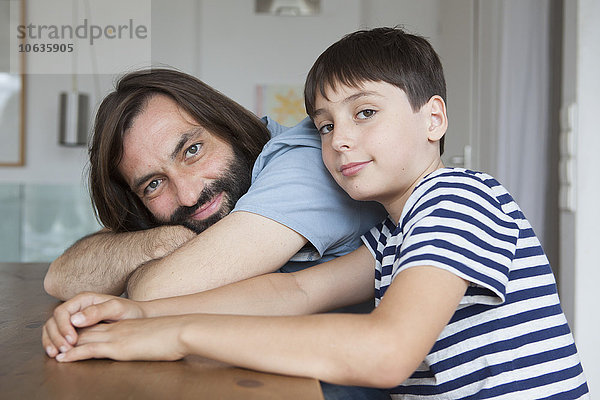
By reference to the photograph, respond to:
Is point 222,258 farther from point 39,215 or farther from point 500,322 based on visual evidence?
point 39,215

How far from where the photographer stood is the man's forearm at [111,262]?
1.42 meters

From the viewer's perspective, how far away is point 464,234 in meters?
0.82

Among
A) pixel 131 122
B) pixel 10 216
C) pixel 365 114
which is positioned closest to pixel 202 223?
pixel 131 122

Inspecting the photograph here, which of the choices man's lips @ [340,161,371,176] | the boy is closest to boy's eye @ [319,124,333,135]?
the boy

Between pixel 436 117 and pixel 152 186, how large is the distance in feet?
2.66

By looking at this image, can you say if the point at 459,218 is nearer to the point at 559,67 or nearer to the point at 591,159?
the point at 591,159

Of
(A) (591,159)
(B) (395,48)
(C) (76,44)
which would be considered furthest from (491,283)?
(C) (76,44)

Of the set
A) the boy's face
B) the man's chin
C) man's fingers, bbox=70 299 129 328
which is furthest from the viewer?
the man's chin

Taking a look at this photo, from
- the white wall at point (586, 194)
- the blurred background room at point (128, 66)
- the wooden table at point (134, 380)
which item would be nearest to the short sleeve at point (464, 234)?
the wooden table at point (134, 380)

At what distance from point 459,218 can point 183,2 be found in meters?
3.85

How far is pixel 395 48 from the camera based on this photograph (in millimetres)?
1171

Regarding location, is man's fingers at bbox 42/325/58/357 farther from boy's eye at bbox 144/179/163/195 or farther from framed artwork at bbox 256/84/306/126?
framed artwork at bbox 256/84/306/126

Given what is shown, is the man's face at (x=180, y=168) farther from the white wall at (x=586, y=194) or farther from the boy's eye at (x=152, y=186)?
the white wall at (x=586, y=194)

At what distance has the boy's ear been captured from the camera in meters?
1.14
